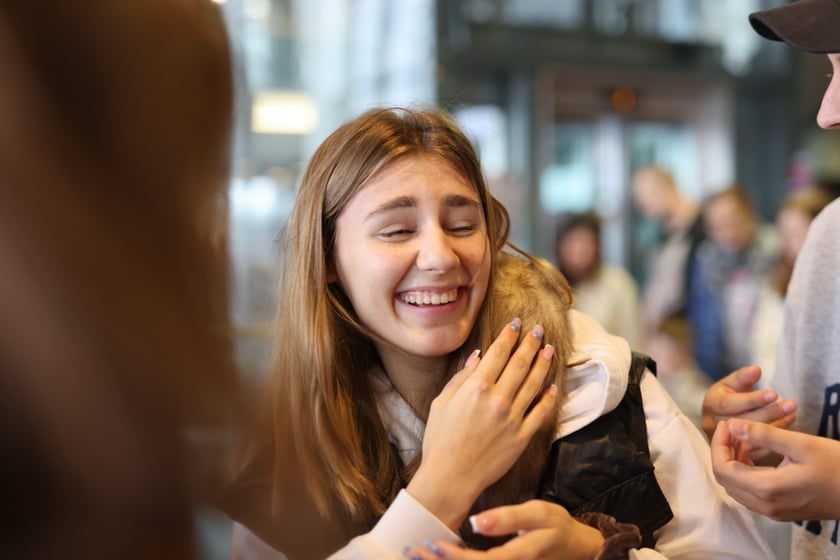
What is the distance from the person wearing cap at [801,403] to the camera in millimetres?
1145

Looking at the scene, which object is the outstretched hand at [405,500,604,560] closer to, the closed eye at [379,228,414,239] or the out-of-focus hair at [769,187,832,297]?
the closed eye at [379,228,414,239]

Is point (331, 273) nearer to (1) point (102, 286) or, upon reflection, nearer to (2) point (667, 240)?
(1) point (102, 286)

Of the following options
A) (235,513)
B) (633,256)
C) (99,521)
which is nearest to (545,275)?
(235,513)

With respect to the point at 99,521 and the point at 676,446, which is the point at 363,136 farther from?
the point at 99,521

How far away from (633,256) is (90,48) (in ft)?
22.6

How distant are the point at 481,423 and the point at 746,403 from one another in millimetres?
488

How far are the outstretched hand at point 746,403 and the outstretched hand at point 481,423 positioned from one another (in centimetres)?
35

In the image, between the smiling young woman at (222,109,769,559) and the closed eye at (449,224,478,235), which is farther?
the closed eye at (449,224,478,235)

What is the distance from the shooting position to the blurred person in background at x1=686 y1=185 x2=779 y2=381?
4.81 metres

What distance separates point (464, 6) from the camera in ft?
20.5

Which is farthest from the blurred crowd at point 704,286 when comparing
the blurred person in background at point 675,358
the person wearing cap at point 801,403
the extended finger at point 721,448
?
the extended finger at point 721,448

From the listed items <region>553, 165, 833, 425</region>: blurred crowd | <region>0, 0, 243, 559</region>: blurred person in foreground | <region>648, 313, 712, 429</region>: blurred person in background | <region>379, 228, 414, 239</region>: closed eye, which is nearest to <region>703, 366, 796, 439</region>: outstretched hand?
<region>379, 228, 414, 239</region>: closed eye

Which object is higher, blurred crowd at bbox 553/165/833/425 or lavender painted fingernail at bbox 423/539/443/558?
lavender painted fingernail at bbox 423/539/443/558

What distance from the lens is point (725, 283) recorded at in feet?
16.1
